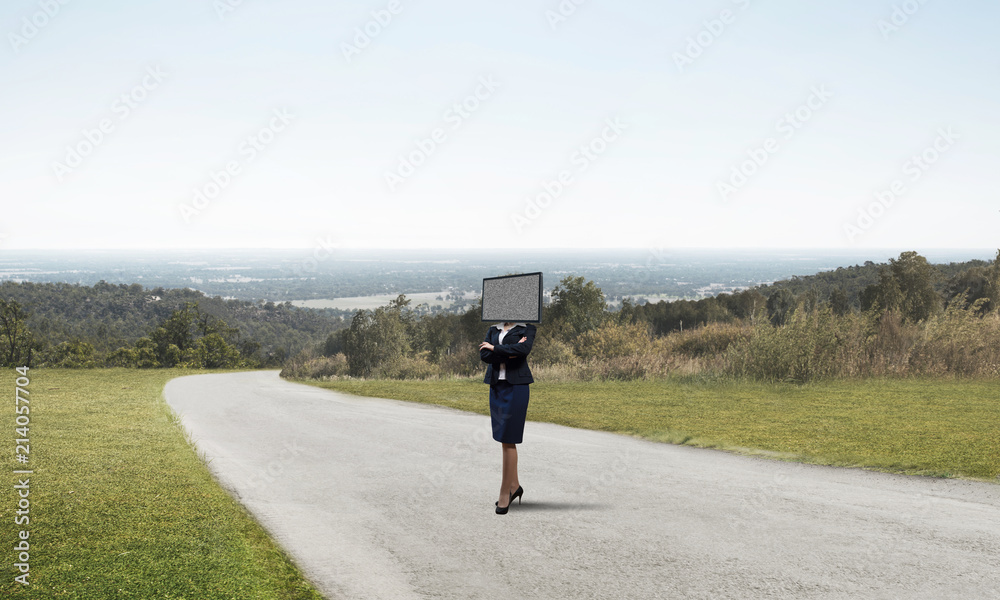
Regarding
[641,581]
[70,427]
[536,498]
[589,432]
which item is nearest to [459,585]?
[641,581]

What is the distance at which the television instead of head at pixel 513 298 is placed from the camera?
19.0ft

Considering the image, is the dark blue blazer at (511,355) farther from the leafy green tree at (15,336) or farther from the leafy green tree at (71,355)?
the leafy green tree at (71,355)

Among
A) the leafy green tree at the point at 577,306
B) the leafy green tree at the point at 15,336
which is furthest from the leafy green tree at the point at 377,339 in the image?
the leafy green tree at the point at 15,336

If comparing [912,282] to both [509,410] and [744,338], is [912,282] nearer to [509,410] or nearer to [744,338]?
[744,338]

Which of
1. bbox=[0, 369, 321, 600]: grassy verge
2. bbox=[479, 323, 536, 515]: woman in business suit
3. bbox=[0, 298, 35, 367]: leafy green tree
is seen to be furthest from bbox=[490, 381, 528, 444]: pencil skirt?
bbox=[0, 298, 35, 367]: leafy green tree

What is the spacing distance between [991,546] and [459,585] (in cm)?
448

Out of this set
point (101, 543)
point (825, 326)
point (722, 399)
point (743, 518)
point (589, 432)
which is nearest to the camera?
point (101, 543)

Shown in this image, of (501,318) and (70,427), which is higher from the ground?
(501,318)

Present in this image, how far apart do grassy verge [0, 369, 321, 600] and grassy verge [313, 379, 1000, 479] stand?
6430 millimetres

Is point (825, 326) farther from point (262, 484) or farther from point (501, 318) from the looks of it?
point (262, 484)

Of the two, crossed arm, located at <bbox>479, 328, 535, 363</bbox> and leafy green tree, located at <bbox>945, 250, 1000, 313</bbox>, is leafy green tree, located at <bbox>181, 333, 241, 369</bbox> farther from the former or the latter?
leafy green tree, located at <bbox>945, 250, 1000, 313</bbox>

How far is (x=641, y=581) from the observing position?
181 inches

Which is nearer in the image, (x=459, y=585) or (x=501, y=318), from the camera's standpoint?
(x=459, y=585)

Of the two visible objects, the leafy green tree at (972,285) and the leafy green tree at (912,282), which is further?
the leafy green tree at (972,285)
